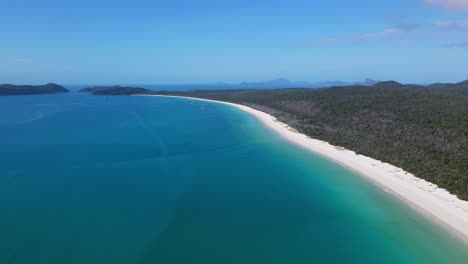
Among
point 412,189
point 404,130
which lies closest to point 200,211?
point 412,189

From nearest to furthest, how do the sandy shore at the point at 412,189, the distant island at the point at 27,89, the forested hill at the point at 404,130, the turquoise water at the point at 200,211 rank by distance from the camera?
1. the turquoise water at the point at 200,211
2. the sandy shore at the point at 412,189
3. the forested hill at the point at 404,130
4. the distant island at the point at 27,89

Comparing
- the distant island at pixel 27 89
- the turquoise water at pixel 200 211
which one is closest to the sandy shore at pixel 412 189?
the turquoise water at pixel 200 211

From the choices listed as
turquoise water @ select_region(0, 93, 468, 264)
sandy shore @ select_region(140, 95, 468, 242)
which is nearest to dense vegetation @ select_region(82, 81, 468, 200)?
sandy shore @ select_region(140, 95, 468, 242)

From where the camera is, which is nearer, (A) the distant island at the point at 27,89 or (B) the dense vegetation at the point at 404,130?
(B) the dense vegetation at the point at 404,130

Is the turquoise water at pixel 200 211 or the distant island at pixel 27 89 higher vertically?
the distant island at pixel 27 89

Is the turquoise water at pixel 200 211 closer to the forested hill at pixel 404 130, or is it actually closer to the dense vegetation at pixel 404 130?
the forested hill at pixel 404 130

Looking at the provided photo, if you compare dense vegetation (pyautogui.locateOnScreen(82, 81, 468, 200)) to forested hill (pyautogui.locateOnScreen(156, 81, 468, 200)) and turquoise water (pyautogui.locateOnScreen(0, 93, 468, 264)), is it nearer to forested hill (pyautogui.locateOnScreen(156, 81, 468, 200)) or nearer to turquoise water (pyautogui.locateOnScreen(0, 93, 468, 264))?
forested hill (pyautogui.locateOnScreen(156, 81, 468, 200))
